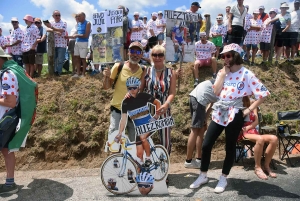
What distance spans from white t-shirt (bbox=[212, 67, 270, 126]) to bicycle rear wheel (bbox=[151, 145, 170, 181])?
2.99 ft

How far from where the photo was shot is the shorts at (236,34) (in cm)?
870

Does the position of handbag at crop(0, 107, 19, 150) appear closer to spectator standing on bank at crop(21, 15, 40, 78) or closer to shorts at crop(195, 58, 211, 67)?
spectator standing on bank at crop(21, 15, 40, 78)

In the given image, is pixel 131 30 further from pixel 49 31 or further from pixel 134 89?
pixel 134 89

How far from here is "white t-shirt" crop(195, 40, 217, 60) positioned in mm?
8125

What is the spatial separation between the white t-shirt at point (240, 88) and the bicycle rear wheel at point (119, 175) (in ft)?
4.72

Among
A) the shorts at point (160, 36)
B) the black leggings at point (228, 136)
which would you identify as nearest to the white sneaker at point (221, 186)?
the black leggings at point (228, 136)

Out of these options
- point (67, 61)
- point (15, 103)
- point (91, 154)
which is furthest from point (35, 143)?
point (67, 61)

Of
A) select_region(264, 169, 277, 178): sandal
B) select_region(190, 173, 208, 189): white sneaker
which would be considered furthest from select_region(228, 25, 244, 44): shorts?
select_region(190, 173, 208, 189): white sneaker

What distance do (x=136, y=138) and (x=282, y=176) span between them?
8.80ft

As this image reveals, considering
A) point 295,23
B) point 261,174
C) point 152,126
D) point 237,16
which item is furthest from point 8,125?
point 295,23

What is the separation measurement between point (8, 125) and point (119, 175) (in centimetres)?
176

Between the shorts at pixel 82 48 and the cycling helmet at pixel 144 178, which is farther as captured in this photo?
the shorts at pixel 82 48

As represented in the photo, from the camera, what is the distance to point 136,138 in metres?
4.42

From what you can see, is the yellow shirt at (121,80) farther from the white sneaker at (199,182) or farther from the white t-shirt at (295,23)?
the white t-shirt at (295,23)
